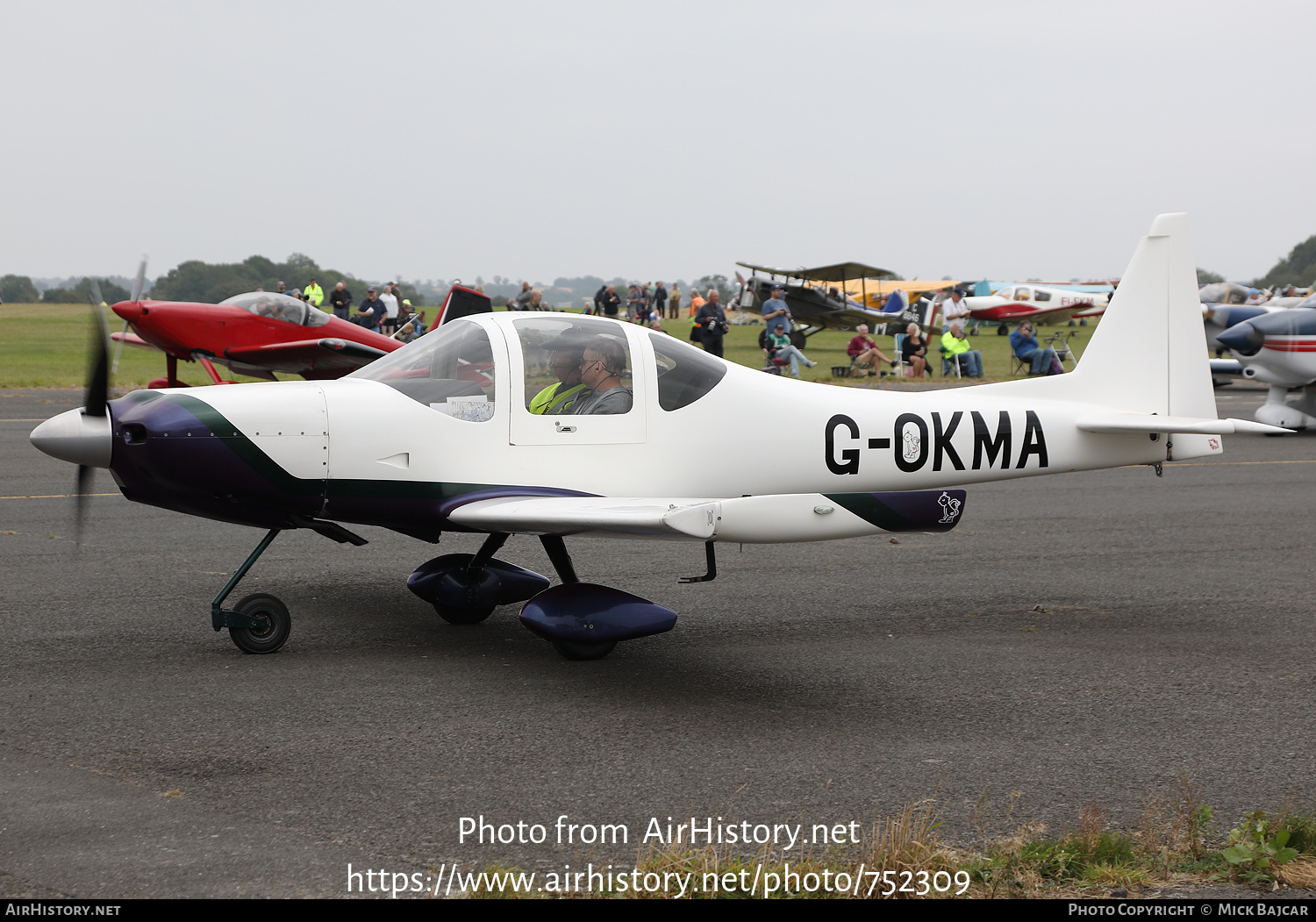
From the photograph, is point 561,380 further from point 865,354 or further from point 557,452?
point 865,354

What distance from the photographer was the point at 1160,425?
7.87 meters

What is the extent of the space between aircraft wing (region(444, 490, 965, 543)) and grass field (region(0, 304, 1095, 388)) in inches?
681

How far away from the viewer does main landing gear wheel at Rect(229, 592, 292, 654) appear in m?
6.58

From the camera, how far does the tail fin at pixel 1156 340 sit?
8.27 metres

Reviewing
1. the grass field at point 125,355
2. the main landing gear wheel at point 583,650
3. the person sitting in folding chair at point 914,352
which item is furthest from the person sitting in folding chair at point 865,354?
the main landing gear wheel at point 583,650

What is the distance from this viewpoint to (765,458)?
7215 millimetres

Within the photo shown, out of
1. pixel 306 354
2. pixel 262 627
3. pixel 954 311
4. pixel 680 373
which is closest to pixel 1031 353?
pixel 954 311

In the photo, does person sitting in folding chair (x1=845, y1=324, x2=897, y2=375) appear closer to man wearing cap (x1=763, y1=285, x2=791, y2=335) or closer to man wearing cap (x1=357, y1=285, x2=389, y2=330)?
man wearing cap (x1=763, y1=285, x2=791, y2=335)

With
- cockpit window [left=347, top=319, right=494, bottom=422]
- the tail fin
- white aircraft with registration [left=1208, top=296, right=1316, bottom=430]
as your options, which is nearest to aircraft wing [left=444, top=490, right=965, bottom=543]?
cockpit window [left=347, top=319, right=494, bottom=422]

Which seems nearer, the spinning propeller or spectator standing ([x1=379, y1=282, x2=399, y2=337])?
the spinning propeller


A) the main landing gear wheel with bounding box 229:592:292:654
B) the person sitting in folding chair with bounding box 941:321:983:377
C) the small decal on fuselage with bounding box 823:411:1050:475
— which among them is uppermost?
the small decal on fuselage with bounding box 823:411:1050:475

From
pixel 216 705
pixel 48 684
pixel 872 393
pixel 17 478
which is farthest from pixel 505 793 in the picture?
pixel 17 478

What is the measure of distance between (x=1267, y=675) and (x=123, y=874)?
586 cm

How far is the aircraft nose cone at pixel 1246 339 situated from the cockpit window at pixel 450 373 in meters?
15.0
